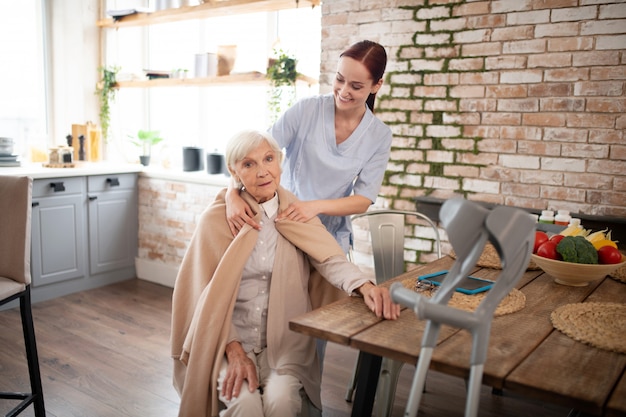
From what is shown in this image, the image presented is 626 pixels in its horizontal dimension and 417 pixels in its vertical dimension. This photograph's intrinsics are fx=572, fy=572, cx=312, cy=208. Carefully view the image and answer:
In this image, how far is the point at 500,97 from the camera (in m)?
2.99

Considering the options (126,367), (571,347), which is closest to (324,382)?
(126,367)

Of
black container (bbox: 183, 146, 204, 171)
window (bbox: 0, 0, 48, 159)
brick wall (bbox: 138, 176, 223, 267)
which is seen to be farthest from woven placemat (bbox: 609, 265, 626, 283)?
window (bbox: 0, 0, 48, 159)

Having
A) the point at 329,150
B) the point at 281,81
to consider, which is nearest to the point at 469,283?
the point at 329,150

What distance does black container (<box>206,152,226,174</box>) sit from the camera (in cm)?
416

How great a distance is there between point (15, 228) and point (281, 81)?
1.99 metres

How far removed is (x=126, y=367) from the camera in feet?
9.48

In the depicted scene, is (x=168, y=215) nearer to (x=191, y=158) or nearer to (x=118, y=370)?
(x=191, y=158)

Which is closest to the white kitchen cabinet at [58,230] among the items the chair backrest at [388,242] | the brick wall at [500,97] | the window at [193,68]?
the window at [193,68]

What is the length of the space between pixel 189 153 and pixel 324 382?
7.27ft

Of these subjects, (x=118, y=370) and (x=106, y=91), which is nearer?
(x=118, y=370)

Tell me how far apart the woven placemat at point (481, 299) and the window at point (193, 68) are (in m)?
2.57

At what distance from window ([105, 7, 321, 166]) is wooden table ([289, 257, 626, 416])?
273cm

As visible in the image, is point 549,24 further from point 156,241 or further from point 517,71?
point 156,241

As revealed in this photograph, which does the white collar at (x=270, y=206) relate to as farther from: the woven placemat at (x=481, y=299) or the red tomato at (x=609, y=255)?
the red tomato at (x=609, y=255)
